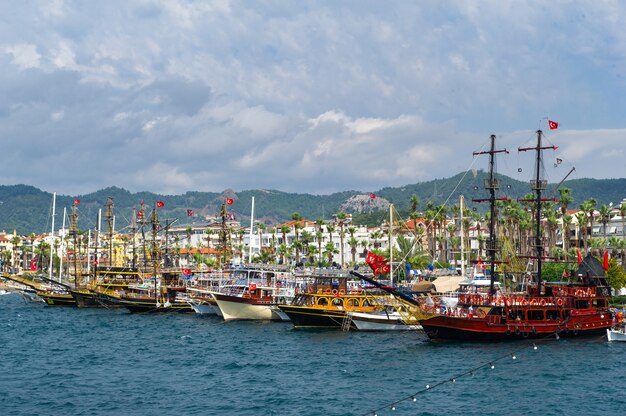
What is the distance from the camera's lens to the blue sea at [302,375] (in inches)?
1847

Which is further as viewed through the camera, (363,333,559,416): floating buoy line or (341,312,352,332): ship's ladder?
(341,312,352,332): ship's ladder

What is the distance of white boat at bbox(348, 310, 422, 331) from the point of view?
7806 centimetres

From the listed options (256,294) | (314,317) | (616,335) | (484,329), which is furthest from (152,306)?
(616,335)

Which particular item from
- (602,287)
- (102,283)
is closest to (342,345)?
(602,287)

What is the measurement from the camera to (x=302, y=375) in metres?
57.2

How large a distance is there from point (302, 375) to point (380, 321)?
22264 millimetres

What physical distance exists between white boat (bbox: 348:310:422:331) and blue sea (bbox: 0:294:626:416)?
6.83 ft

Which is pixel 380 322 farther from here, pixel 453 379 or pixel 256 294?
pixel 453 379

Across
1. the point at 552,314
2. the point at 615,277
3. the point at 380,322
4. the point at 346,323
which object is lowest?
the point at 346,323

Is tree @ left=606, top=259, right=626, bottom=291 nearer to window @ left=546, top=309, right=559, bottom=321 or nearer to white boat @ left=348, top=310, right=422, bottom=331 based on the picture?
white boat @ left=348, top=310, right=422, bottom=331

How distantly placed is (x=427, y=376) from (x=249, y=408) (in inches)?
520

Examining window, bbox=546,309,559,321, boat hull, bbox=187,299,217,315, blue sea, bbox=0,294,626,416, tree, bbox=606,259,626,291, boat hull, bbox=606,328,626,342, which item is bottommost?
blue sea, bbox=0,294,626,416

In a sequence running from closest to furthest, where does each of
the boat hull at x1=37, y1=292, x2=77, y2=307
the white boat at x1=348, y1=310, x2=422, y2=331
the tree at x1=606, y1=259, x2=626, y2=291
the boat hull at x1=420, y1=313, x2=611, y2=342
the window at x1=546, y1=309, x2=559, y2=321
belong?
the boat hull at x1=420, y1=313, x2=611, y2=342
the window at x1=546, y1=309, x2=559, y2=321
the white boat at x1=348, y1=310, x2=422, y2=331
the tree at x1=606, y1=259, x2=626, y2=291
the boat hull at x1=37, y1=292, x2=77, y2=307

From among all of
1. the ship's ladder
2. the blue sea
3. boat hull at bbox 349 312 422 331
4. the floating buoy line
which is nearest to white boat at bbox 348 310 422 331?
boat hull at bbox 349 312 422 331
